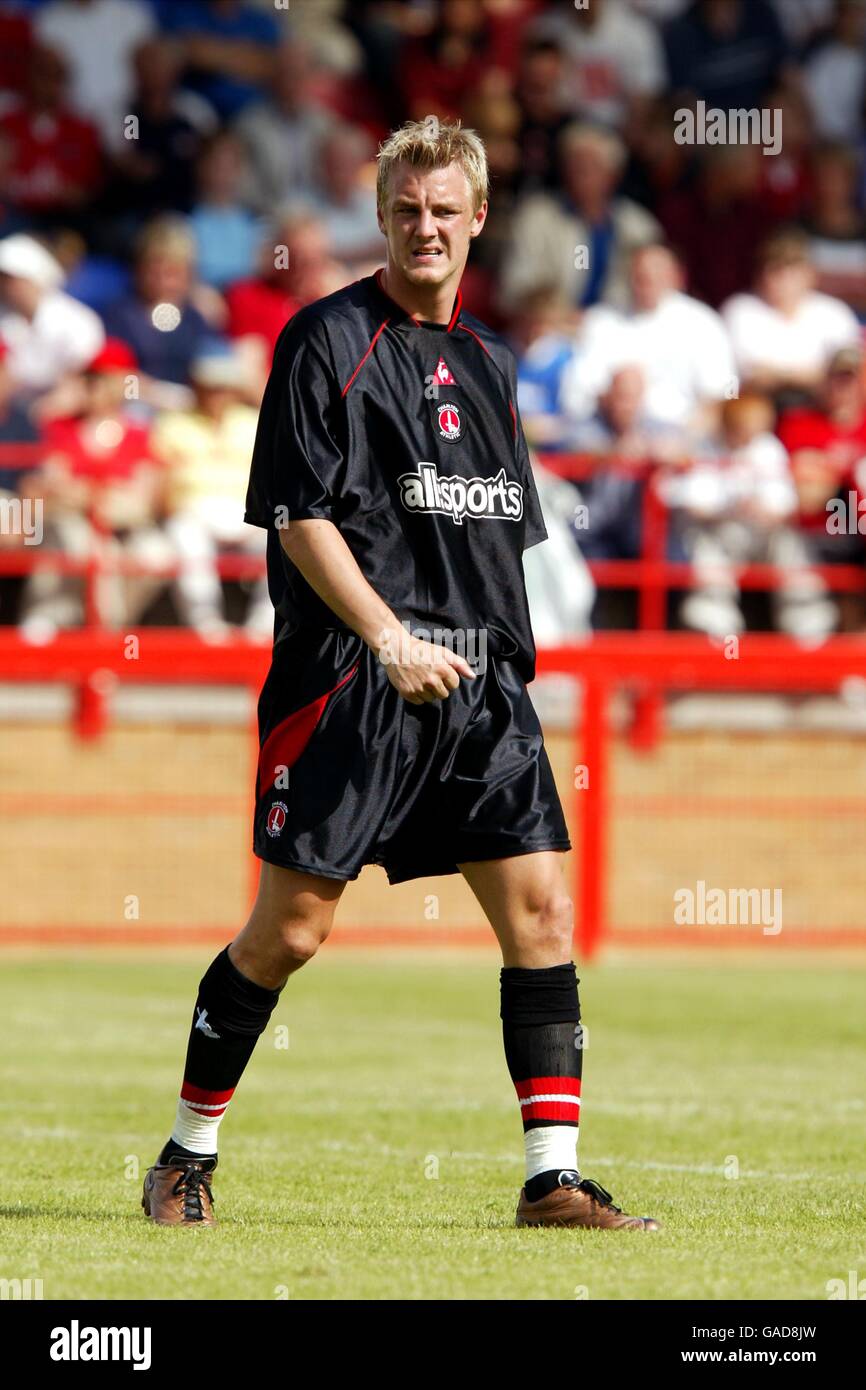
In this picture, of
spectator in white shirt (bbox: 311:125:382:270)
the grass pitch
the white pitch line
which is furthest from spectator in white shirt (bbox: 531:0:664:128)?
the white pitch line

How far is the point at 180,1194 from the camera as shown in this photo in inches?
210

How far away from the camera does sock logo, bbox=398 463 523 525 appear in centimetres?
522

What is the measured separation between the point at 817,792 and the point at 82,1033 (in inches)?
221

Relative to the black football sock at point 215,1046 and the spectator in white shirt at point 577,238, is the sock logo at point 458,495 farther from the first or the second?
the spectator in white shirt at point 577,238

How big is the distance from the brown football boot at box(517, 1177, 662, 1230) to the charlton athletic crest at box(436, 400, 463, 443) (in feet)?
5.61

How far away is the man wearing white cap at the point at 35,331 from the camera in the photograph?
48.2ft

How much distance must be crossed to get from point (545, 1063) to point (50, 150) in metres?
12.6

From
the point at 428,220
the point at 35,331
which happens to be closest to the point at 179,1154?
the point at 428,220

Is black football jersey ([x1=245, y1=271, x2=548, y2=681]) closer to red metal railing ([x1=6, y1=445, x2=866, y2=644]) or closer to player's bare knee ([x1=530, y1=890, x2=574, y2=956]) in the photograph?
player's bare knee ([x1=530, y1=890, x2=574, y2=956])

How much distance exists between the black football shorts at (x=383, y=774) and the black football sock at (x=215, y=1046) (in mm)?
360
